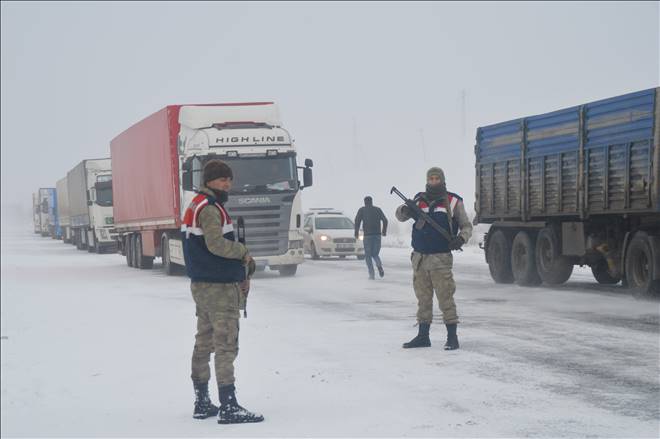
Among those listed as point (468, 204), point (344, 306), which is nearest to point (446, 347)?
point (344, 306)

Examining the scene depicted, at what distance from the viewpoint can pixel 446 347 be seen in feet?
34.6

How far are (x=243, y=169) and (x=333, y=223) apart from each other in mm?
11973

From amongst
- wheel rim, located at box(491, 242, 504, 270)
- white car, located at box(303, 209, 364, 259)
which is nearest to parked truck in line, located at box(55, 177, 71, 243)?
white car, located at box(303, 209, 364, 259)

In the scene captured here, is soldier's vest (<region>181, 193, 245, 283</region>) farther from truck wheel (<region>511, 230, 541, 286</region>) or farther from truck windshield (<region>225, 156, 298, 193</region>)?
truck windshield (<region>225, 156, 298, 193</region>)

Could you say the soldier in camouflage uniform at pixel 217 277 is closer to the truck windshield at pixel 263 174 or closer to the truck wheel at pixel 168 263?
the truck windshield at pixel 263 174

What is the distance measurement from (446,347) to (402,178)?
142 metres

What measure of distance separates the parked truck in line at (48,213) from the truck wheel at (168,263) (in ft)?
141

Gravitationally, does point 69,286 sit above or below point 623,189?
below

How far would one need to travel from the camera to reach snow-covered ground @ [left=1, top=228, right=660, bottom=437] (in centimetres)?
719

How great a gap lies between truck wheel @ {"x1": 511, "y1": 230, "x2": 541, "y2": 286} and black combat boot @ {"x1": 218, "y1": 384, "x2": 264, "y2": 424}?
1283 cm

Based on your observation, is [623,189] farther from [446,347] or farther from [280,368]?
[280,368]

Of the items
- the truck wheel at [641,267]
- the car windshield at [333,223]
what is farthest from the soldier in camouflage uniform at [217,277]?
the car windshield at [333,223]

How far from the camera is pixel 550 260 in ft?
61.6

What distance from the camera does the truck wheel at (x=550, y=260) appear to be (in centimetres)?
1858
